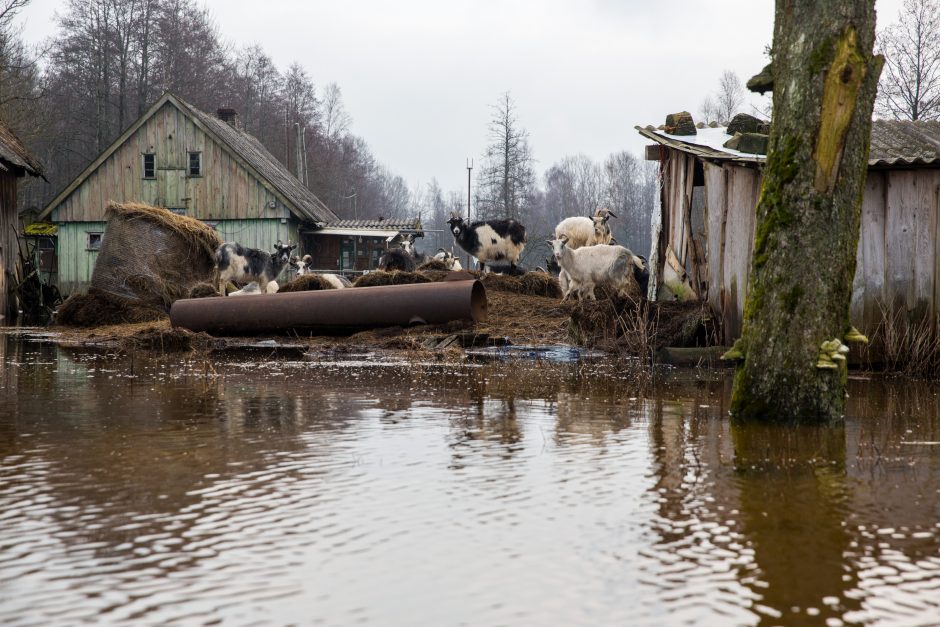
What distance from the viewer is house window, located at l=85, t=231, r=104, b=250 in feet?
114

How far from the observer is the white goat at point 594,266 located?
622 inches

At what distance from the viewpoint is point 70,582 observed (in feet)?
10.4

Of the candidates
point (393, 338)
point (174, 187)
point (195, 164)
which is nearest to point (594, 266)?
point (393, 338)

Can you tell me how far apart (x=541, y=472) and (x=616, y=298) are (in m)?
7.92

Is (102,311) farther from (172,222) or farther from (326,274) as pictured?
(326,274)

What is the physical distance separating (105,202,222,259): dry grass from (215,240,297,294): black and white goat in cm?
40

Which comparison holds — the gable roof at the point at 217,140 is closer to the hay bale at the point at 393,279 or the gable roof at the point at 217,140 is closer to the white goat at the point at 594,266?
the hay bale at the point at 393,279

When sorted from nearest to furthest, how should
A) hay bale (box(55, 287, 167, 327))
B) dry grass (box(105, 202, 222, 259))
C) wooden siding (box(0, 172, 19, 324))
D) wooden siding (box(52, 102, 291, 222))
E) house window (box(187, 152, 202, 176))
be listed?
hay bale (box(55, 287, 167, 327)) < dry grass (box(105, 202, 222, 259)) < wooden siding (box(0, 172, 19, 324)) < wooden siding (box(52, 102, 291, 222)) < house window (box(187, 152, 202, 176))

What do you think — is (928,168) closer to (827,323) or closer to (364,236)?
(827,323)

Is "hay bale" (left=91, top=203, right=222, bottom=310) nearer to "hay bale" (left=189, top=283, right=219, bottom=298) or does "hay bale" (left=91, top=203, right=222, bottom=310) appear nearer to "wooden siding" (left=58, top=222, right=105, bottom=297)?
"hay bale" (left=189, top=283, right=219, bottom=298)

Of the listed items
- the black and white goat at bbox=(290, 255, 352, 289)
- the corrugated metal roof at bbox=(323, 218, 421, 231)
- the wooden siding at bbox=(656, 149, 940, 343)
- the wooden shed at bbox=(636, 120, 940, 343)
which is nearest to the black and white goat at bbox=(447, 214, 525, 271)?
the black and white goat at bbox=(290, 255, 352, 289)

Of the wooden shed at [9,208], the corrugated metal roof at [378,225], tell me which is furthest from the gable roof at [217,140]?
the wooden shed at [9,208]

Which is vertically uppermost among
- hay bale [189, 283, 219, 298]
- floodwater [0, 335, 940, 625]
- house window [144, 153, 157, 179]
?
house window [144, 153, 157, 179]

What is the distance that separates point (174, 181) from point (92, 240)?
3.60 metres
